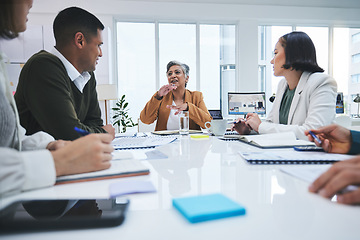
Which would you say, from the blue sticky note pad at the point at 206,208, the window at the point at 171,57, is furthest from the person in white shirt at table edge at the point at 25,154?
the window at the point at 171,57

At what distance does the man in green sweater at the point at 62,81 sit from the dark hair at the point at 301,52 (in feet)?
4.26

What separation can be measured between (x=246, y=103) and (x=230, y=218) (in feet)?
12.3

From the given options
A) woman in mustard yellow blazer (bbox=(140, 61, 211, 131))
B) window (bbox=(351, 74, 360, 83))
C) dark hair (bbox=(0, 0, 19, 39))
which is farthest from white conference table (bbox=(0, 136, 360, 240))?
window (bbox=(351, 74, 360, 83))

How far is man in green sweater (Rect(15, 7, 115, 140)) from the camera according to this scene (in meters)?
1.15

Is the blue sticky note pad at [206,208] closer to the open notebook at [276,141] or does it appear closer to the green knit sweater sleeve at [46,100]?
the open notebook at [276,141]

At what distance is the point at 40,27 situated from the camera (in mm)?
4367

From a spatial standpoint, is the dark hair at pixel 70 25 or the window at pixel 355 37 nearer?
the dark hair at pixel 70 25

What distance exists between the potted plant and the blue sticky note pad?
4447mm

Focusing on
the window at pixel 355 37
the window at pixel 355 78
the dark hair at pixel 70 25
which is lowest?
the dark hair at pixel 70 25

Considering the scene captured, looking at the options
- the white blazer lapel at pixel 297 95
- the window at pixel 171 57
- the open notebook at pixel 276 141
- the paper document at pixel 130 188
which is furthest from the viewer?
the window at pixel 171 57

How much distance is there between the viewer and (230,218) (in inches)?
14.1

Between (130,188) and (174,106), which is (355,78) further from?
(130,188)

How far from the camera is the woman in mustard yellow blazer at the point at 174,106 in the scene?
7.41 ft

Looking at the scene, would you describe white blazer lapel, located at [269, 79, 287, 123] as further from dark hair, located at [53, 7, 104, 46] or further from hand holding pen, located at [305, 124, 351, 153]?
dark hair, located at [53, 7, 104, 46]
